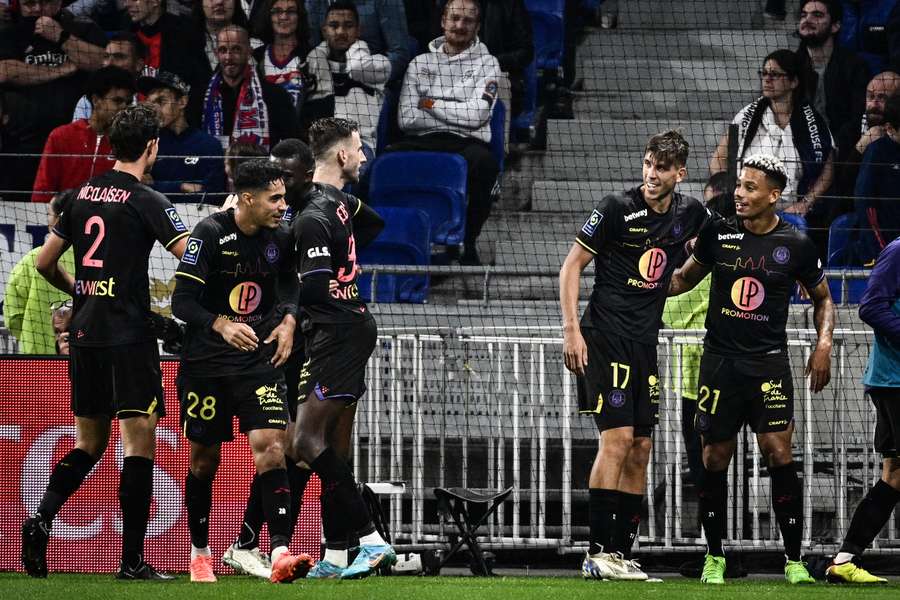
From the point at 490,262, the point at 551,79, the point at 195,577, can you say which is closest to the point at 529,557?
the point at 195,577

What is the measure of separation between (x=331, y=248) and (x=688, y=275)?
208cm

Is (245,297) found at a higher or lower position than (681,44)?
lower

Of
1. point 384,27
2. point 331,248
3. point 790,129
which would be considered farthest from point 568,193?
point 331,248

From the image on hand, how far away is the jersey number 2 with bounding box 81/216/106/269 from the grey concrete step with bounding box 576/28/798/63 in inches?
373

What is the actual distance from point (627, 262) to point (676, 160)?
60 centimetres

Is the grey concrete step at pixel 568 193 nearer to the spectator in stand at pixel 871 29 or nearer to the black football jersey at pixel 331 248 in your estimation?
the spectator in stand at pixel 871 29

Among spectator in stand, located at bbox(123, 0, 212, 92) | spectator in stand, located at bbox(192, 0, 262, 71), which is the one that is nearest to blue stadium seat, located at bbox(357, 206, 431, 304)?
spectator in stand, located at bbox(123, 0, 212, 92)

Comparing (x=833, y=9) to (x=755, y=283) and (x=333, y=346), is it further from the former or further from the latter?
(x=333, y=346)

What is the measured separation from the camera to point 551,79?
49.6ft

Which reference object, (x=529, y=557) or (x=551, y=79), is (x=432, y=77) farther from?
(x=529, y=557)

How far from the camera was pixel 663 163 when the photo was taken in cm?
763

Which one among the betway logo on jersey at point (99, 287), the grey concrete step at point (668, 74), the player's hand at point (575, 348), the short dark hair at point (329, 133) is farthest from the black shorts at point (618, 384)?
the grey concrete step at point (668, 74)

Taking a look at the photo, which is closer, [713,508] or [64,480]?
[64,480]

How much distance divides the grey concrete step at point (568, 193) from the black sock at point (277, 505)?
7599 millimetres
